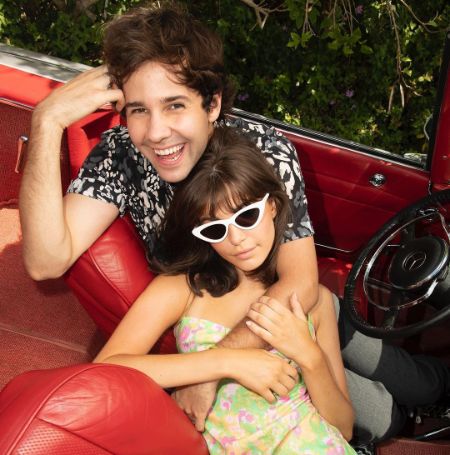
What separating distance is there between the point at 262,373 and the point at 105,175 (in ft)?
2.69

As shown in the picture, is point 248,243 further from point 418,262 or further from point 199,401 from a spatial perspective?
point 418,262

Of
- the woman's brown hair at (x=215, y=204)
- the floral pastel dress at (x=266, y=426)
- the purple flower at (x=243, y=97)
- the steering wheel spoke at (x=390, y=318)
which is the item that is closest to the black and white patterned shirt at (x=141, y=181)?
the woman's brown hair at (x=215, y=204)

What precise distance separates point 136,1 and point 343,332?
122 inches

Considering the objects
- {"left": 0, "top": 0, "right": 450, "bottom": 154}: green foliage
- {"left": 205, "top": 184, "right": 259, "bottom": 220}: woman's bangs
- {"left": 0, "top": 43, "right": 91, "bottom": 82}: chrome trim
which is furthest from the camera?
{"left": 0, "top": 0, "right": 450, "bottom": 154}: green foliage

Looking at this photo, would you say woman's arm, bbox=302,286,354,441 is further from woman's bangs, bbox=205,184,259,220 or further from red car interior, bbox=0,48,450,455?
woman's bangs, bbox=205,184,259,220

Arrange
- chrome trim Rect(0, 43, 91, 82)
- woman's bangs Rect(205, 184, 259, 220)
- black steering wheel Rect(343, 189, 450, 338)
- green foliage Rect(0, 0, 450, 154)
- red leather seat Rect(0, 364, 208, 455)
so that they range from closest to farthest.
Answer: red leather seat Rect(0, 364, 208, 455) < woman's bangs Rect(205, 184, 259, 220) < black steering wheel Rect(343, 189, 450, 338) < chrome trim Rect(0, 43, 91, 82) < green foliage Rect(0, 0, 450, 154)

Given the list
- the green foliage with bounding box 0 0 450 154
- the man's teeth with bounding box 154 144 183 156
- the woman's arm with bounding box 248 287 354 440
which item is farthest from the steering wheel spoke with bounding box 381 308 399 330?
the green foliage with bounding box 0 0 450 154

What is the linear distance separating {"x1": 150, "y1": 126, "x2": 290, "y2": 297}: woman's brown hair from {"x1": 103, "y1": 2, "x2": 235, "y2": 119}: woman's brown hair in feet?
0.59

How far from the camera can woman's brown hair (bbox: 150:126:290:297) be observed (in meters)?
1.82

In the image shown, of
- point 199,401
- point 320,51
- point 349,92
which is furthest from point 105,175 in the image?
point 349,92

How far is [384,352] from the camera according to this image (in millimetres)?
2193

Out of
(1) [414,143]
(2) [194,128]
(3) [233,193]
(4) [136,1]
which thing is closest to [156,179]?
(2) [194,128]

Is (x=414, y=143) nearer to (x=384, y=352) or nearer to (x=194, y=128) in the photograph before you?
(x=384, y=352)

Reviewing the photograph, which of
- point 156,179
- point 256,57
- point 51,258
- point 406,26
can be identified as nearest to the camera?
point 51,258
